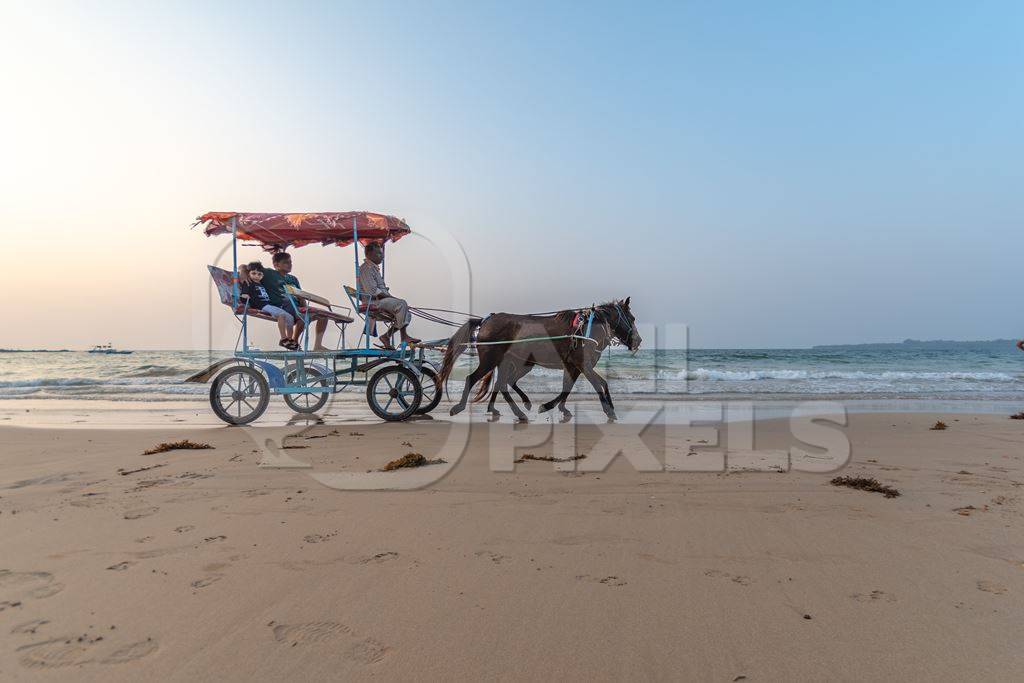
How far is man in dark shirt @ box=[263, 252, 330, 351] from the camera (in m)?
9.23

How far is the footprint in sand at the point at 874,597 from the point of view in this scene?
9.12 feet

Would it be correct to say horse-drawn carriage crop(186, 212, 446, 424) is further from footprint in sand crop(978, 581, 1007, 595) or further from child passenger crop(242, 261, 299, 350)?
footprint in sand crop(978, 581, 1007, 595)

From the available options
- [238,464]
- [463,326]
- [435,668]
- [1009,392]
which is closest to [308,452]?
[238,464]

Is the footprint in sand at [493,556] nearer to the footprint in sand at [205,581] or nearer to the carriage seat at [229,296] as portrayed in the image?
the footprint in sand at [205,581]

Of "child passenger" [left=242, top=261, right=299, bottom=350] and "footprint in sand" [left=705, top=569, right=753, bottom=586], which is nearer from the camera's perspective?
"footprint in sand" [left=705, top=569, right=753, bottom=586]

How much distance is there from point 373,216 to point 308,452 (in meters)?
4.01

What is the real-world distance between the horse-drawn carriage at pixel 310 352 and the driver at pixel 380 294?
135 millimetres

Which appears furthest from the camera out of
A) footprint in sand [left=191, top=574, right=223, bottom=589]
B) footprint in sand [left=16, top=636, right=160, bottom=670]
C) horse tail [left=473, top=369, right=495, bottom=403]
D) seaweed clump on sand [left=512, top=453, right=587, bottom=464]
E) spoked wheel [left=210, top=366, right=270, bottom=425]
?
horse tail [left=473, top=369, right=495, bottom=403]

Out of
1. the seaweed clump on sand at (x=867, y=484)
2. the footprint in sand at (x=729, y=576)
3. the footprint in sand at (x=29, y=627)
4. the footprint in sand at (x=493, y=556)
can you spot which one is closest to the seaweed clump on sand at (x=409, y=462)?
the footprint in sand at (x=493, y=556)

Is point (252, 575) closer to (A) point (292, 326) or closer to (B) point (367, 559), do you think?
(B) point (367, 559)

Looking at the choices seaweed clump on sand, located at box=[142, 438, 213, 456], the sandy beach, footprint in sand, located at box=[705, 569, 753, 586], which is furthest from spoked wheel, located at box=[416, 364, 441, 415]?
footprint in sand, located at box=[705, 569, 753, 586]

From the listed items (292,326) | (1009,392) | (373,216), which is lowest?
(1009,392)

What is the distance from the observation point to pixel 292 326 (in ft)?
30.9

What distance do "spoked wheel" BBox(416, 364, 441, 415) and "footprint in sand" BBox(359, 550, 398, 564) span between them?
20.6ft
